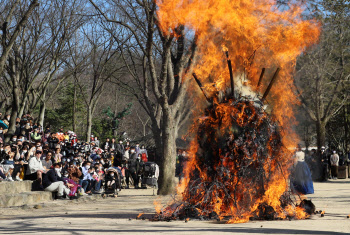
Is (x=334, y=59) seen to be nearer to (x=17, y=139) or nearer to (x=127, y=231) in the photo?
(x=17, y=139)

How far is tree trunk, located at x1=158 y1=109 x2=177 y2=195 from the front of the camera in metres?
19.4

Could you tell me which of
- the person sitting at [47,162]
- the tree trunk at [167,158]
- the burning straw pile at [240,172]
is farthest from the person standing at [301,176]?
the person sitting at [47,162]

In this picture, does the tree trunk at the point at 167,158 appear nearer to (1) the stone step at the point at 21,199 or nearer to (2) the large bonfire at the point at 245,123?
(1) the stone step at the point at 21,199

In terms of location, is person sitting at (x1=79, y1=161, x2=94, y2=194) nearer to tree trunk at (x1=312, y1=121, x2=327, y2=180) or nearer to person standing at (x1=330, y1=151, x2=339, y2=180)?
tree trunk at (x1=312, y1=121, x2=327, y2=180)

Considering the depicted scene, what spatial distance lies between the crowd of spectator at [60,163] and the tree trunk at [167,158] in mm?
3334

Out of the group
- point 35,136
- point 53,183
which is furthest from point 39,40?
point 53,183

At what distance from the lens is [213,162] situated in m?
10.9

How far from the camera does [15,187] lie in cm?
1673

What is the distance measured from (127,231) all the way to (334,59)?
33933 mm

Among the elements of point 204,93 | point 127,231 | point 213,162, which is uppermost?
point 204,93

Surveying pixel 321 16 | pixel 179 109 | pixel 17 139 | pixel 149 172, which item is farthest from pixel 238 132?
pixel 321 16

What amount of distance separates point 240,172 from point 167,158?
8.99m

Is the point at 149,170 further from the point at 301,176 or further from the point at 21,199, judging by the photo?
the point at 21,199

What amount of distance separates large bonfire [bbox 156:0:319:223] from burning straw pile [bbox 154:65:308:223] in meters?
0.02
